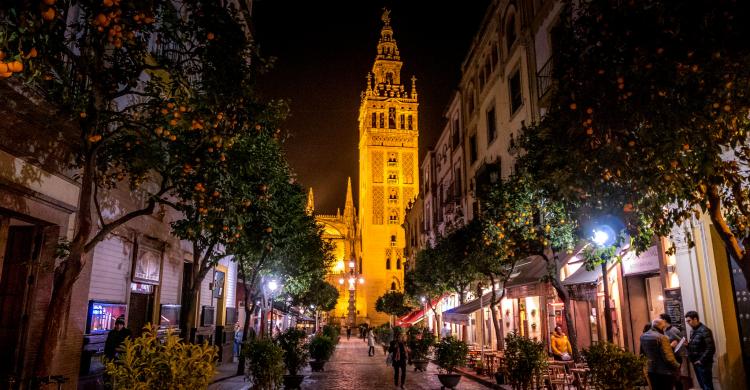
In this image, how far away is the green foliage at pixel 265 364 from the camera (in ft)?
39.6

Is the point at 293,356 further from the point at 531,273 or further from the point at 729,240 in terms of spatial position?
the point at 729,240

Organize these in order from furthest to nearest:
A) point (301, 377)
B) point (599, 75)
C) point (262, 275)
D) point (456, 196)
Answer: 1. point (456, 196)
2. point (262, 275)
3. point (301, 377)
4. point (599, 75)

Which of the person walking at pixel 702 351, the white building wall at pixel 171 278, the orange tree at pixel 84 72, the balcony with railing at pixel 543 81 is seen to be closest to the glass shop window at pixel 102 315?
the white building wall at pixel 171 278

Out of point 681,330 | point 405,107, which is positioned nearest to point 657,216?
point 681,330

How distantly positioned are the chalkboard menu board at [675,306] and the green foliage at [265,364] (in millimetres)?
9283

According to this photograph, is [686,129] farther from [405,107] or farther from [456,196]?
[405,107]

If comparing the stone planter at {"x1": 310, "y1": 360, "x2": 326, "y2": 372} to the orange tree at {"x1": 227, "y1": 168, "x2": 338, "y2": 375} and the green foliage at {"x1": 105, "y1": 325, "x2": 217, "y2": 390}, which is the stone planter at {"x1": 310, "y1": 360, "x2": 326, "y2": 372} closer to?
the orange tree at {"x1": 227, "y1": 168, "x2": 338, "y2": 375}

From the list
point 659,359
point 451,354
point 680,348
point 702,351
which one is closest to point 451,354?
point 451,354

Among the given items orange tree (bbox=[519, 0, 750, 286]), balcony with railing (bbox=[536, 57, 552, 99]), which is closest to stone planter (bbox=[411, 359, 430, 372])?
balcony with railing (bbox=[536, 57, 552, 99])

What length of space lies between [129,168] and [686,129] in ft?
27.8

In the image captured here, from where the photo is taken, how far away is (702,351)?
391 inches

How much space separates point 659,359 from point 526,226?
5.79 meters

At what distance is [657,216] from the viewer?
7211mm

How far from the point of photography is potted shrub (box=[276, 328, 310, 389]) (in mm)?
14430
